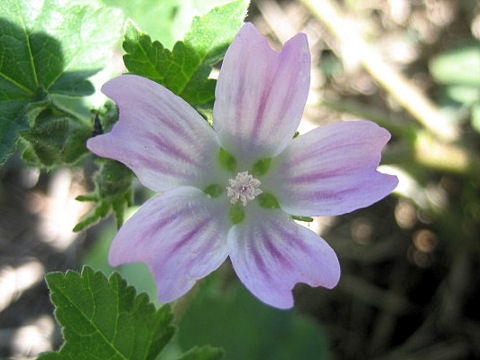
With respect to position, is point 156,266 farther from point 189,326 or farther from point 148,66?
point 189,326

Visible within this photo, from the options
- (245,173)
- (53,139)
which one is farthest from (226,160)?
(53,139)

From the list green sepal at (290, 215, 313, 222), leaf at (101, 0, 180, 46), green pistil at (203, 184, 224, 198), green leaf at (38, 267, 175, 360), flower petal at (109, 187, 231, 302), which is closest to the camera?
flower petal at (109, 187, 231, 302)

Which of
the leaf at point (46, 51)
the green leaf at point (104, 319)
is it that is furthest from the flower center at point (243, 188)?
the leaf at point (46, 51)

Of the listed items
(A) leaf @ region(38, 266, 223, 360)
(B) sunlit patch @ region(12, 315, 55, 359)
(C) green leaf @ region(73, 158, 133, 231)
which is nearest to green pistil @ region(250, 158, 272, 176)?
(C) green leaf @ region(73, 158, 133, 231)

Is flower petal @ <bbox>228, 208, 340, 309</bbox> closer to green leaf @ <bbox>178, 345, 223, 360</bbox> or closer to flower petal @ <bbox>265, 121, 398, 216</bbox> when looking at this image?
flower petal @ <bbox>265, 121, 398, 216</bbox>

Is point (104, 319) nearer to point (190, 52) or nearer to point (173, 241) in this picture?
point (173, 241)

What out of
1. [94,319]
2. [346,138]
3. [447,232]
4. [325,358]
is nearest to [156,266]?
[94,319]
